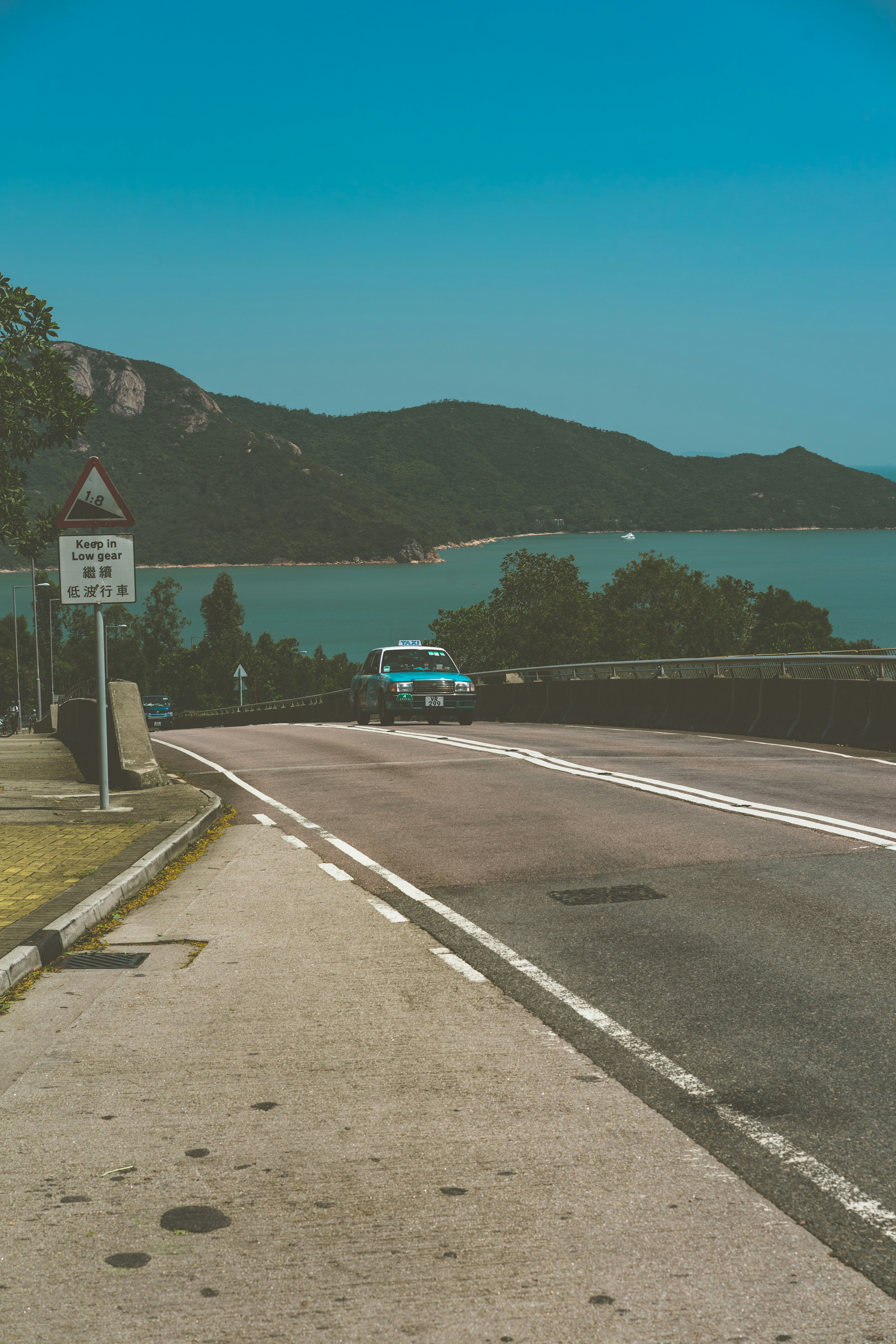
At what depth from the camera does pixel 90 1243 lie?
3389 millimetres

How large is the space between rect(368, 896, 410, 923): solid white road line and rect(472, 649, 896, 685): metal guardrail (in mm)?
11552

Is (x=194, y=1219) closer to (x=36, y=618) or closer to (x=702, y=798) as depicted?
(x=702, y=798)

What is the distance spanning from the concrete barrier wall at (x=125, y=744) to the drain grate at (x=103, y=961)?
24.7 feet

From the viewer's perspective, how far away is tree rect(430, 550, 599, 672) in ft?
359

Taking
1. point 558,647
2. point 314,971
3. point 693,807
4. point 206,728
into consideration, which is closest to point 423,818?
point 693,807

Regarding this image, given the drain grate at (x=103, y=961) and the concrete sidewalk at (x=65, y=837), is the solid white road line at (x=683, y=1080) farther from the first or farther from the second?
the concrete sidewalk at (x=65, y=837)

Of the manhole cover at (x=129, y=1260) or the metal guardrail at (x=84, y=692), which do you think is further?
the metal guardrail at (x=84, y=692)

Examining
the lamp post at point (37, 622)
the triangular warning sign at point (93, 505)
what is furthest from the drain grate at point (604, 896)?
the lamp post at point (37, 622)

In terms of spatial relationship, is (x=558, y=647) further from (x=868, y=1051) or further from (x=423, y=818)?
(x=868, y=1051)

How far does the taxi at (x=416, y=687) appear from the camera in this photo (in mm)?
28047

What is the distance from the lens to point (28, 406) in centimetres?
1809

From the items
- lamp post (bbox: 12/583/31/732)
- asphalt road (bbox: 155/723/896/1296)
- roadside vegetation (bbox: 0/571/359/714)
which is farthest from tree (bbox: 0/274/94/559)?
roadside vegetation (bbox: 0/571/359/714)

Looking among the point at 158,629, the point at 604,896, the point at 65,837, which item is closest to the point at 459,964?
the point at 604,896

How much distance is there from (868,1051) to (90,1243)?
307 cm
